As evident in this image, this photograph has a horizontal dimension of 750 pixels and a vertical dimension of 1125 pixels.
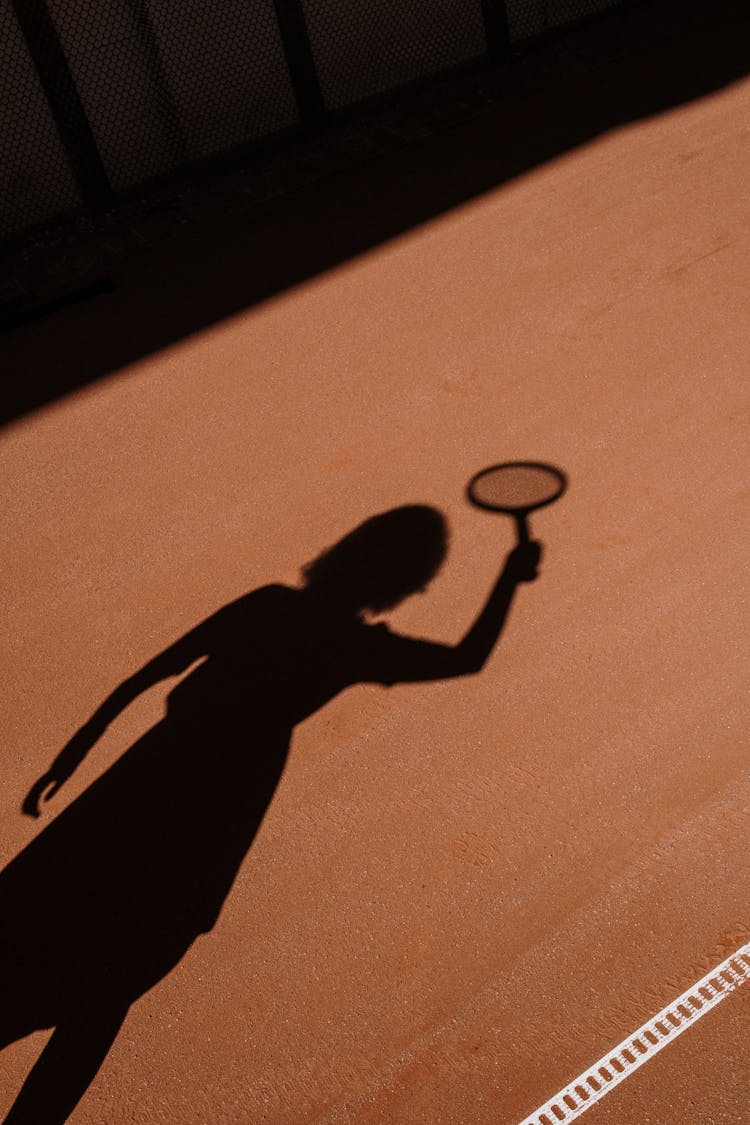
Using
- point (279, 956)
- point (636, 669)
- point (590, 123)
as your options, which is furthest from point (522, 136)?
point (279, 956)

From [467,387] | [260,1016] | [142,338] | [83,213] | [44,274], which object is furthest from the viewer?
[83,213]

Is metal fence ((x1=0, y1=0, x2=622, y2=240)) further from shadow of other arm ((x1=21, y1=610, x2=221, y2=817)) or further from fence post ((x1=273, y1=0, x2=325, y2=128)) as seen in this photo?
shadow of other arm ((x1=21, y1=610, x2=221, y2=817))

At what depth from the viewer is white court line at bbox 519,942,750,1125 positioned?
363 cm

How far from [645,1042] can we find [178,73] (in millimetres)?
9527

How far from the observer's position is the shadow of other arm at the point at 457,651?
5.11 meters

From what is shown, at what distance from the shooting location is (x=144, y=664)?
5449 millimetres

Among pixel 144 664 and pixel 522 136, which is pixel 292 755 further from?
pixel 522 136

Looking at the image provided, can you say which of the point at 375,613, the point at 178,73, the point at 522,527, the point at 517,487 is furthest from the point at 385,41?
the point at 375,613

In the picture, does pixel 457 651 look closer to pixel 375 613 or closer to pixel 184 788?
pixel 375 613

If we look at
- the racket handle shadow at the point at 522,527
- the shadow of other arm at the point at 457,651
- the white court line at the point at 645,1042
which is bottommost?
the white court line at the point at 645,1042

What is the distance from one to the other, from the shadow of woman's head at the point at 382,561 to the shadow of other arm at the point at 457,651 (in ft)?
1.10

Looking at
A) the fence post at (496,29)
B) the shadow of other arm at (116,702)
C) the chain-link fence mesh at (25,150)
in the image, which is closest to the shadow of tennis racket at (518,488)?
the shadow of other arm at (116,702)

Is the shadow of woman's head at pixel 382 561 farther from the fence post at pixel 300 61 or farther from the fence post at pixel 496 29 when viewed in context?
the fence post at pixel 496 29

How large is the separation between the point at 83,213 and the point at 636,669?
787 centimetres
